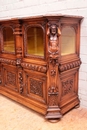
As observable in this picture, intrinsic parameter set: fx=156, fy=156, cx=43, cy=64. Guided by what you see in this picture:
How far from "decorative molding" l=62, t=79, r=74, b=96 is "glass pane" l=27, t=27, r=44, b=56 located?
525 millimetres

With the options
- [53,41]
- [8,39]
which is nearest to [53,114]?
[53,41]

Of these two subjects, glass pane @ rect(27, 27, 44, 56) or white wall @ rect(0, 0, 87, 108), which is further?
white wall @ rect(0, 0, 87, 108)

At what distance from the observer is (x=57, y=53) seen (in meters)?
1.89

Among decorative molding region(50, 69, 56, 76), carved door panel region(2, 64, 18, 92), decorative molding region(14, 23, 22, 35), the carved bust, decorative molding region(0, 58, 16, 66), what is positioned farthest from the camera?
carved door panel region(2, 64, 18, 92)

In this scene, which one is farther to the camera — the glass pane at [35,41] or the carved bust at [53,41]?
the glass pane at [35,41]

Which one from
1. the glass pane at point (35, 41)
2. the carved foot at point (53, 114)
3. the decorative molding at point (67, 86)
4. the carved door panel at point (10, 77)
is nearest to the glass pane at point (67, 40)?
the glass pane at point (35, 41)

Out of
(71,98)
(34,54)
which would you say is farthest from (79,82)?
(34,54)

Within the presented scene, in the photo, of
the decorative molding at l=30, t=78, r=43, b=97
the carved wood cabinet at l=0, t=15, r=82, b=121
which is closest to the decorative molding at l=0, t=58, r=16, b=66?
the carved wood cabinet at l=0, t=15, r=82, b=121

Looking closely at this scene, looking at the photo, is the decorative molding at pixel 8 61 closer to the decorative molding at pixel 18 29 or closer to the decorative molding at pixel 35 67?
the decorative molding at pixel 35 67

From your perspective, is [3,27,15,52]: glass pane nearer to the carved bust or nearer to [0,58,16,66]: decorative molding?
[0,58,16,66]: decorative molding

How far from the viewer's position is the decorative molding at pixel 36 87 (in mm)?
2168

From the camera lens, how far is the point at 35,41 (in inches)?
87.4

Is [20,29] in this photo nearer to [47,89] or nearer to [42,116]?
[47,89]

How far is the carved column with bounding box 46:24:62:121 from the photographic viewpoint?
6.07ft
